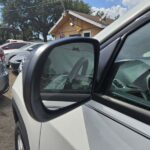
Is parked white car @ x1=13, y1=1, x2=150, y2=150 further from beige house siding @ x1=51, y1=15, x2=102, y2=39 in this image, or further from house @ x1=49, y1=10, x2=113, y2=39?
beige house siding @ x1=51, y1=15, x2=102, y2=39

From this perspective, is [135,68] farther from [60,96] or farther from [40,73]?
[40,73]

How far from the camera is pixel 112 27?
1.88 meters

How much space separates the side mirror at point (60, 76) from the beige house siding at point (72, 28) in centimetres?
1966

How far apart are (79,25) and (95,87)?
22.0m

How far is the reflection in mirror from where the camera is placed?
1.78 meters

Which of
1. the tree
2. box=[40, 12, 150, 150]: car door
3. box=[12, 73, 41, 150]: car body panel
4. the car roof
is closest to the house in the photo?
box=[12, 73, 41, 150]: car body panel

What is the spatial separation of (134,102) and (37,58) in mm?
499

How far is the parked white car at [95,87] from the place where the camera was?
4.86 feet

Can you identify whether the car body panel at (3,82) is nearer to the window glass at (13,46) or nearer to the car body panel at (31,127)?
the car body panel at (31,127)

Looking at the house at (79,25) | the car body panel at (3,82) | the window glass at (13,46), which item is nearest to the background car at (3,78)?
the car body panel at (3,82)

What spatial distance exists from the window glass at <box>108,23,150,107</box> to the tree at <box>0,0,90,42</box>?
49909 millimetres

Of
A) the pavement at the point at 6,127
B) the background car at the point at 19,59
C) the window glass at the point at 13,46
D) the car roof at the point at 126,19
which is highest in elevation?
the car roof at the point at 126,19

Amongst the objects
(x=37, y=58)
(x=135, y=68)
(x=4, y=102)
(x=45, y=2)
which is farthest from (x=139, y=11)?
(x=45, y=2)

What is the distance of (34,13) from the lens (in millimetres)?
51688
